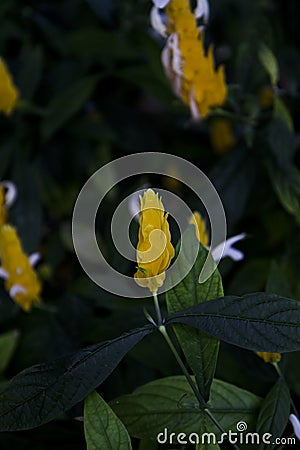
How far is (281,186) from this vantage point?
1061mm

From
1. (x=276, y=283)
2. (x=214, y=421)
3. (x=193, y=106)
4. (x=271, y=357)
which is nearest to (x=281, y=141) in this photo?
(x=193, y=106)

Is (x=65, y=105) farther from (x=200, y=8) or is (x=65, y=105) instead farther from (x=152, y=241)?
(x=152, y=241)

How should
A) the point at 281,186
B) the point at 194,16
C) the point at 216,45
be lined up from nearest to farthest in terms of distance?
the point at 194,16
the point at 281,186
the point at 216,45

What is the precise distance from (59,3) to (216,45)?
0.41 m

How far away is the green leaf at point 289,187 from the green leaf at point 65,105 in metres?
0.45

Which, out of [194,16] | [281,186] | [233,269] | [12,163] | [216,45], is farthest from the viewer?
[216,45]

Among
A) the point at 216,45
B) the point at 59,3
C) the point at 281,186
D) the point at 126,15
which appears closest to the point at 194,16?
the point at 281,186

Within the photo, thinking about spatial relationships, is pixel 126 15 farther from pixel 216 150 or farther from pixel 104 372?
pixel 104 372

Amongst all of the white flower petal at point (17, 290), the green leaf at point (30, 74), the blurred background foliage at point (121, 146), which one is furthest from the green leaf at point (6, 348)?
the green leaf at point (30, 74)

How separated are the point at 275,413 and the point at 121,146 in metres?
0.93

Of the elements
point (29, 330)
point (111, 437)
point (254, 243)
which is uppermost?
point (111, 437)

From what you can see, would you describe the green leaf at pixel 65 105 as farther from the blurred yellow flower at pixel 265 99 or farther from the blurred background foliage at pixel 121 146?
the blurred yellow flower at pixel 265 99

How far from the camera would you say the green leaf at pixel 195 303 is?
2.16 feet

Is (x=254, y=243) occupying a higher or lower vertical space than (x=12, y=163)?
lower
